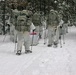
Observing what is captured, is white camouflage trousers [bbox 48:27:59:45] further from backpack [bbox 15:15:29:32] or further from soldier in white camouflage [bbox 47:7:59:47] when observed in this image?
backpack [bbox 15:15:29:32]

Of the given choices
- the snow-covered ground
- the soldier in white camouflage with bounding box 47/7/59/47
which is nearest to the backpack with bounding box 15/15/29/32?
the snow-covered ground

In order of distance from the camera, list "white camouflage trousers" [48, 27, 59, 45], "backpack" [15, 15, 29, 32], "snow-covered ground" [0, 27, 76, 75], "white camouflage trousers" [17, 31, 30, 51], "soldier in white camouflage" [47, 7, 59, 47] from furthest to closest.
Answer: "white camouflage trousers" [48, 27, 59, 45]
"soldier in white camouflage" [47, 7, 59, 47]
"white camouflage trousers" [17, 31, 30, 51]
"backpack" [15, 15, 29, 32]
"snow-covered ground" [0, 27, 76, 75]

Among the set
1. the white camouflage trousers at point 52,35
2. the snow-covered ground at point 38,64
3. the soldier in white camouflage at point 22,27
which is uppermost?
the soldier in white camouflage at point 22,27

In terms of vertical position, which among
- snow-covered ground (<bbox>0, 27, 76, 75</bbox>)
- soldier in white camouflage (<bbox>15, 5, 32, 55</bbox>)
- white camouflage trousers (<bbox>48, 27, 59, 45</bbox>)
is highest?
soldier in white camouflage (<bbox>15, 5, 32, 55</bbox>)

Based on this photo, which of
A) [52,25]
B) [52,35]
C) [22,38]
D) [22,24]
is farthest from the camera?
[52,35]

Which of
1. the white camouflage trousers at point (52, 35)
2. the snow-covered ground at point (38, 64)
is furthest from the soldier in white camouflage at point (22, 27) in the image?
the white camouflage trousers at point (52, 35)

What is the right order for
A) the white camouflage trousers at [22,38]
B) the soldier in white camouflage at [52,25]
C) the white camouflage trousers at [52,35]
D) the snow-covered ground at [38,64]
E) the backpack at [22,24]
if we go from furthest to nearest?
the white camouflage trousers at [52,35] < the soldier in white camouflage at [52,25] < the white camouflage trousers at [22,38] < the backpack at [22,24] < the snow-covered ground at [38,64]

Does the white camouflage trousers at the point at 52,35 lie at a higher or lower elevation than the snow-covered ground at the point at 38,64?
higher

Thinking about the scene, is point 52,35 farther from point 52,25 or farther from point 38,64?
point 38,64

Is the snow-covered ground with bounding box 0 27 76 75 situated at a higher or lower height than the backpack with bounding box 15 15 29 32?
lower

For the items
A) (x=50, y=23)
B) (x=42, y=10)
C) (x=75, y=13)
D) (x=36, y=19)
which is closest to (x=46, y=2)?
(x=42, y=10)

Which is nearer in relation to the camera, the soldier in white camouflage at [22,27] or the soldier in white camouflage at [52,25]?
the soldier in white camouflage at [22,27]

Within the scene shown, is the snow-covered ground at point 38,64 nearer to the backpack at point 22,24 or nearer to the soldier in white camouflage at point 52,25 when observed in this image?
the backpack at point 22,24

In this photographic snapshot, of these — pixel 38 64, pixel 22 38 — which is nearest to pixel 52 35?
pixel 22 38
